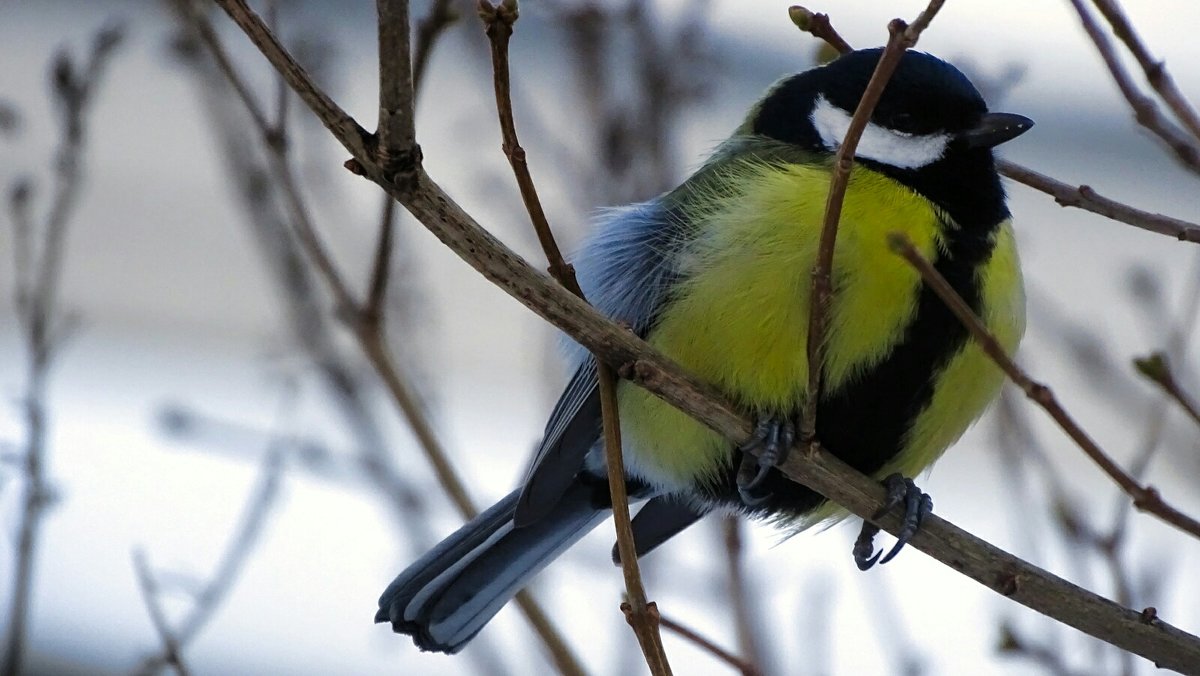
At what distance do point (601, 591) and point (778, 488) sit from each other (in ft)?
2.73

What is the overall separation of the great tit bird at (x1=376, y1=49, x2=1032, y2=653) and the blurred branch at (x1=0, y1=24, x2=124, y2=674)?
1.69ft

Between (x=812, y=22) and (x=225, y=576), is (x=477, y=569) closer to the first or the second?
(x=225, y=576)

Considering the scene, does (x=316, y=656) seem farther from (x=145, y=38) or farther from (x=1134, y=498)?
(x=1134, y=498)

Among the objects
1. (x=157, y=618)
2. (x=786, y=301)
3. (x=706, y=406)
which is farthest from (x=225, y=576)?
(x=786, y=301)

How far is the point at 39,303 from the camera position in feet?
6.13

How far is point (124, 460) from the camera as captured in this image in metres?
3.61

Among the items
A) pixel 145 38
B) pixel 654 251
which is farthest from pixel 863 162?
pixel 145 38

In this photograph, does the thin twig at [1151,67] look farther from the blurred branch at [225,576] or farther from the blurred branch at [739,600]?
the blurred branch at [225,576]

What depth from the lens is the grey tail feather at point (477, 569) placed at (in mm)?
1975

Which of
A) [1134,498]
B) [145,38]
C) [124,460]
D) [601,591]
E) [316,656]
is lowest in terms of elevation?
[1134,498]

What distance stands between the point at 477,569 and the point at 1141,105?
3.95ft

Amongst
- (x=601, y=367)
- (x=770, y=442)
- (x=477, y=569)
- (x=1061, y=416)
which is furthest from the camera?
(x=477, y=569)

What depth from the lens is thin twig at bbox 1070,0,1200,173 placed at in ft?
3.81

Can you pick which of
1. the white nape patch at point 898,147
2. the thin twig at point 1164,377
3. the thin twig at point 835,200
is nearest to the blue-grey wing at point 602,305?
the white nape patch at point 898,147
